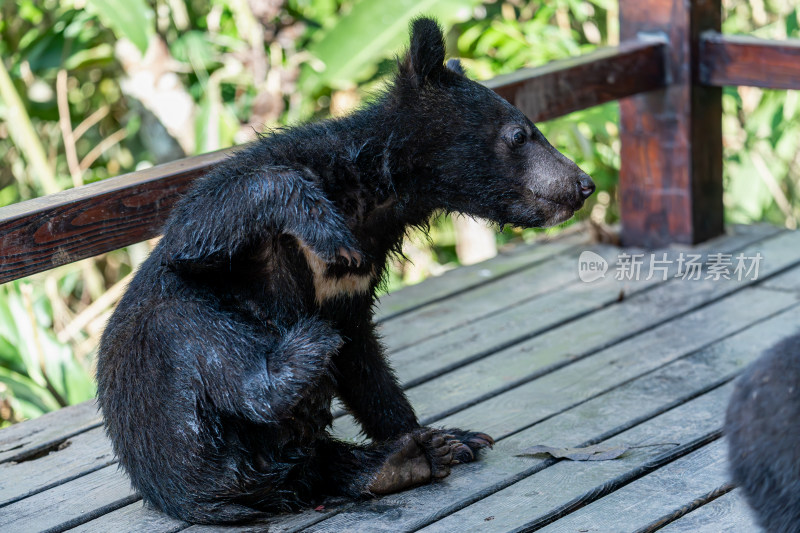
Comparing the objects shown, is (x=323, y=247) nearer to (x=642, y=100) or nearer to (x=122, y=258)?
(x=642, y=100)

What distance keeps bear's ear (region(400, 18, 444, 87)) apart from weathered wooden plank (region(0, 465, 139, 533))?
1.37 m

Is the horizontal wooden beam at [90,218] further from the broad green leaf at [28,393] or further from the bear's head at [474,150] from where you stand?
the broad green leaf at [28,393]

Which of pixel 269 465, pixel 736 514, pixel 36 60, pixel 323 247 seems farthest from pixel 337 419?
pixel 36 60

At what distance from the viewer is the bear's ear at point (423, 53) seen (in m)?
2.68

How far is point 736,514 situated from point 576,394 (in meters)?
0.87

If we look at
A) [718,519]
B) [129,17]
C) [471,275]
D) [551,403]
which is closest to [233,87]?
[129,17]

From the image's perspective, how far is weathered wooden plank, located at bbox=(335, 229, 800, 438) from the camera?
10.9 feet

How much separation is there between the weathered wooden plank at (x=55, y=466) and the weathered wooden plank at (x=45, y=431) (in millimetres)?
30

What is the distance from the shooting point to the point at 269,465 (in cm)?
255

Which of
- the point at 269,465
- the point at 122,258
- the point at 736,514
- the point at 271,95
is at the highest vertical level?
the point at 271,95

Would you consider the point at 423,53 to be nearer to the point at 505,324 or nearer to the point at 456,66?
the point at 456,66

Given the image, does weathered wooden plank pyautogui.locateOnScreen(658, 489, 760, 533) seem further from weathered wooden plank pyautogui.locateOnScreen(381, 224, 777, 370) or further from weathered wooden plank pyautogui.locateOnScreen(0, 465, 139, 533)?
weathered wooden plank pyautogui.locateOnScreen(0, 465, 139, 533)

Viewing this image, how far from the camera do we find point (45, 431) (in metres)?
3.27

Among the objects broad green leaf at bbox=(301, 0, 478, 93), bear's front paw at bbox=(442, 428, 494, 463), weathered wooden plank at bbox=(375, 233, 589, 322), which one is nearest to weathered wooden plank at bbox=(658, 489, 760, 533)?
bear's front paw at bbox=(442, 428, 494, 463)
